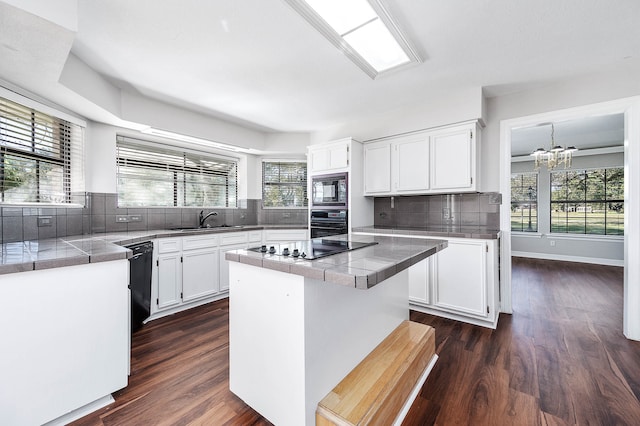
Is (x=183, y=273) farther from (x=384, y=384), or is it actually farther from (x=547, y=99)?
(x=547, y=99)

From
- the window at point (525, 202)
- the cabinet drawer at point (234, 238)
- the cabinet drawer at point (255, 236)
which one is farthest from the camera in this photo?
the window at point (525, 202)

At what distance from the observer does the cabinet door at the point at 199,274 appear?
10.2ft

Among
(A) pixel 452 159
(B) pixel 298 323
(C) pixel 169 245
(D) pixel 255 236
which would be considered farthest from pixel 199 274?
(A) pixel 452 159

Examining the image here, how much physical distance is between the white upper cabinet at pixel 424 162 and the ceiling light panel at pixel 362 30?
3.71ft

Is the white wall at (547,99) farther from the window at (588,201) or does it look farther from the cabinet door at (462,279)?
the window at (588,201)

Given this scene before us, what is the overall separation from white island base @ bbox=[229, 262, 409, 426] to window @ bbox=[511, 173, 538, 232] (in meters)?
6.78

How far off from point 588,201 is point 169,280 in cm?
824

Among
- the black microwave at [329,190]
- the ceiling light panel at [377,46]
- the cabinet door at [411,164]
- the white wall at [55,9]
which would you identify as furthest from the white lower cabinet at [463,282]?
the white wall at [55,9]

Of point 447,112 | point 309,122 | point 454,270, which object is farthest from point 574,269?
point 309,122

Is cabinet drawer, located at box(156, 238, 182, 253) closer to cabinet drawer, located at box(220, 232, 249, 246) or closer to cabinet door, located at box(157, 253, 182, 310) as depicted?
cabinet door, located at box(157, 253, 182, 310)

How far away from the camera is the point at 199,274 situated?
3232 mm

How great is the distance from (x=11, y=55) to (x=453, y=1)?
9.12 ft

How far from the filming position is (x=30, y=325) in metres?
1.37

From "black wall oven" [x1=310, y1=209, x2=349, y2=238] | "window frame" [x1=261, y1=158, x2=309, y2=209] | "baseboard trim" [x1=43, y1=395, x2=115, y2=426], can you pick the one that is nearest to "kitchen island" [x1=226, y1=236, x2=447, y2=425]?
"baseboard trim" [x1=43, y1=395, x2=115, y2=426]
